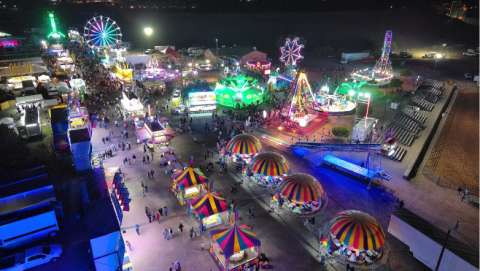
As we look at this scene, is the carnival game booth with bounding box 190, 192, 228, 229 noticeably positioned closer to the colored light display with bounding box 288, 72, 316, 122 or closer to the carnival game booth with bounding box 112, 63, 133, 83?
the colored light display with bounding box 288, 72, 316, 122

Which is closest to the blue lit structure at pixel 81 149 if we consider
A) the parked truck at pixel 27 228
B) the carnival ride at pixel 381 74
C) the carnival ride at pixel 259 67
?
the parked truck at pixel 27 228

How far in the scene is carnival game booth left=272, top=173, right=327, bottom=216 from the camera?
2120 centimetres

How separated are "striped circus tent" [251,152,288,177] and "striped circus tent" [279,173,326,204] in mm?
2015

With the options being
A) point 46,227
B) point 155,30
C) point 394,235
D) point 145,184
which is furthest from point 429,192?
point 155,30

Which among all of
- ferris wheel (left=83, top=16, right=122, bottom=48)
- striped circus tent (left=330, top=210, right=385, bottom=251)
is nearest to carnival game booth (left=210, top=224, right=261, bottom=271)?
striped circus tent (left=330, top=210, right=385, bottom=251)

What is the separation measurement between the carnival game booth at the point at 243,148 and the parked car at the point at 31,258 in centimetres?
1456

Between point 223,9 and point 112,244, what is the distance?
347ft

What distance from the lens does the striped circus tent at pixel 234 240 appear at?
17000mm

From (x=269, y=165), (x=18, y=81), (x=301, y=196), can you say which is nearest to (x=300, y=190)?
(x=301, y=196)

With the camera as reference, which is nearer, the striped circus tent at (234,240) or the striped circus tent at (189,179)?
the striped circus tent at (234,240)

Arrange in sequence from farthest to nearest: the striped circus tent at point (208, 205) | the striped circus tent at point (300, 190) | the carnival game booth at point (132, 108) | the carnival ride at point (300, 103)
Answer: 1. the carnival game booth at point (132, 108)
2. the carnival ride at point (300, 103)
3. the striped circus tent at point (300, 190)
4. the striped circus tent at point (208, 205)

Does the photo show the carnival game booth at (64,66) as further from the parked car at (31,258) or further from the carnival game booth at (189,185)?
the parked car at (31,258)

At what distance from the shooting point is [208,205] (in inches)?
799

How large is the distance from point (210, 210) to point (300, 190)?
598 centimetres
